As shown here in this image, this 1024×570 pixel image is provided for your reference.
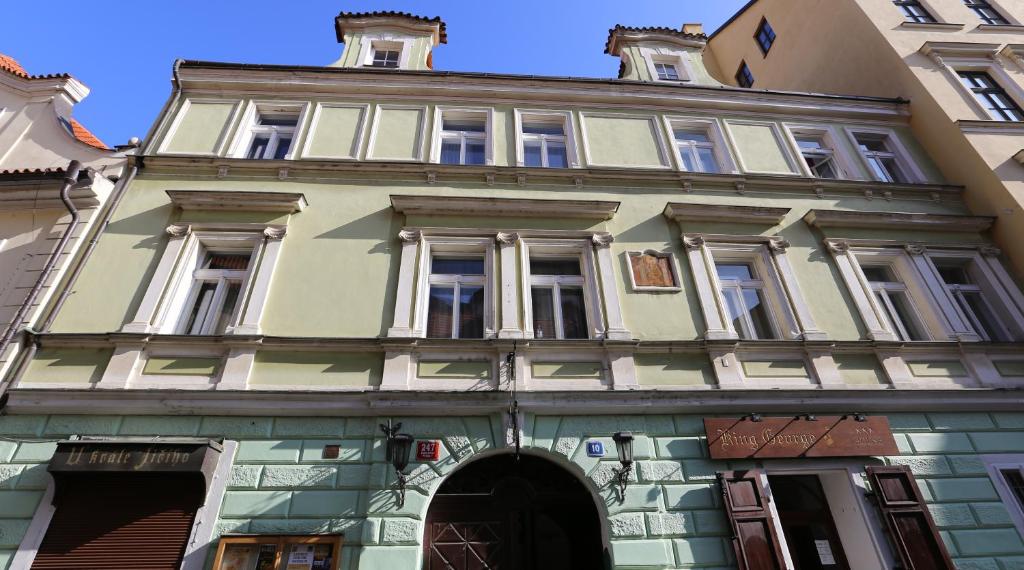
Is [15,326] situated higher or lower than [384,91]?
lower

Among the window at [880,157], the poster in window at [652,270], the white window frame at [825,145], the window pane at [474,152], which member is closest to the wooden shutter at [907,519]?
the poster in window at [652,270]

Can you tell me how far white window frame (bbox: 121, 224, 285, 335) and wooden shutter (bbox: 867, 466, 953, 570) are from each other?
25.8 ft

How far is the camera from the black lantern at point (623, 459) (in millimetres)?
5786

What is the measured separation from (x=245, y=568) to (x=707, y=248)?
7395mm

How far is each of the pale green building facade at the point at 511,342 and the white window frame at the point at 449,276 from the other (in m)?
0.04

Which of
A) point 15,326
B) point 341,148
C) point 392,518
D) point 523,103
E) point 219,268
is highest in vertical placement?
point 523,103

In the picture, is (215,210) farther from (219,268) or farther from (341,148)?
(341,148)

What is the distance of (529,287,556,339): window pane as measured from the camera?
23.4 feet

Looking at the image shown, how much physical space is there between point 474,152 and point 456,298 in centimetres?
342

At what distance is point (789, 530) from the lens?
6238 mm

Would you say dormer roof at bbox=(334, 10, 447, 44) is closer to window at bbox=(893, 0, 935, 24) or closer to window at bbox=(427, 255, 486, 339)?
window at bbox=(427, 255, 486, 339)

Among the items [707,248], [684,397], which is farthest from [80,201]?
[707,248]

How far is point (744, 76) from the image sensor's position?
16578 millimetres

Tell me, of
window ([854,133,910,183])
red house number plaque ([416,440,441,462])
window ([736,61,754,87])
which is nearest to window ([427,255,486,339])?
red house number plaque ([416,440,441,462])
